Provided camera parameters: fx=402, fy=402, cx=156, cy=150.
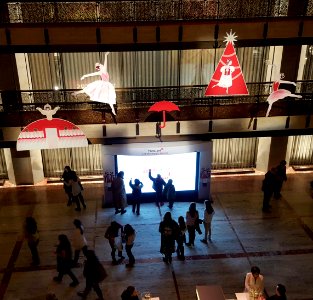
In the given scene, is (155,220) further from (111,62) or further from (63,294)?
(111,62)

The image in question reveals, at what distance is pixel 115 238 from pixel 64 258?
1724 millimetres

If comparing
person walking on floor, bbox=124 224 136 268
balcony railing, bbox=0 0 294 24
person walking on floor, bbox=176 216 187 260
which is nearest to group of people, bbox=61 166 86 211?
person walking on floor, bbox=124 224 136 268

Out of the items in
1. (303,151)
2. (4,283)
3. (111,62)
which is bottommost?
(4,283)

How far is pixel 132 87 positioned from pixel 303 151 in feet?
28.7

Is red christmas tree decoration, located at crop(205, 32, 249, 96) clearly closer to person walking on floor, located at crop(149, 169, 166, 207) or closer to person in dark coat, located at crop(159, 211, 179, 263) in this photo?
person in dark coat, located at crop(159, 211, 179, 263)

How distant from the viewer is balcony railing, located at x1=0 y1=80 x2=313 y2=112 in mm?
14453

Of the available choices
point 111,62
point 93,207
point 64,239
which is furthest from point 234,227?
point 111,62

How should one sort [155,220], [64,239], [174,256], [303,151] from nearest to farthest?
[64,239] → [174,256] → [155,220] → [303,151]

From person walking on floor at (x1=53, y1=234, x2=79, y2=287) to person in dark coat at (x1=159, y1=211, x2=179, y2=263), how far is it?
8.67ft

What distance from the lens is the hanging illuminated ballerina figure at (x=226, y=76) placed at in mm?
11117

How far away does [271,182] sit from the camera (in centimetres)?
1435

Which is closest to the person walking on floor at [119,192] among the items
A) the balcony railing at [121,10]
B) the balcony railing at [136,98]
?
the balcony railing at [136,98]

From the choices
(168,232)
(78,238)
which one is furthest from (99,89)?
(168,232)

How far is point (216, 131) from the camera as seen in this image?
1505 centimetres
